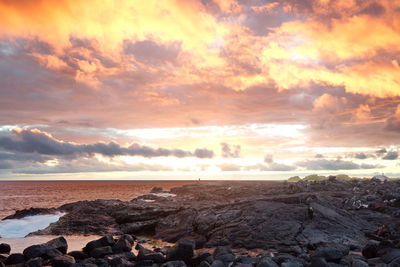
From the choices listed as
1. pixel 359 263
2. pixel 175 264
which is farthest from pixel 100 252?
pixel 359 263

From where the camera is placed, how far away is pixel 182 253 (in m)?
16.9

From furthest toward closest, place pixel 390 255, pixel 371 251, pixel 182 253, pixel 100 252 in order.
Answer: pixel 100 252 → pixel 182 253 → pixel 371 251 → pixel 390 255

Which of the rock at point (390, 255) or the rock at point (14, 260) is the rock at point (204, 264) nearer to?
the rock at point (390, 255)

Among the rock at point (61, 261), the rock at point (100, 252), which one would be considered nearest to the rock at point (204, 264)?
the rock at point (100, 252)

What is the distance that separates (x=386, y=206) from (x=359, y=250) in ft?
48.3

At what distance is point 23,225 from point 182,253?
70.7 ft

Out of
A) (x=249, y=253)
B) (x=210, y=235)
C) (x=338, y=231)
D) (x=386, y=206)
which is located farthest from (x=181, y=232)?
(x=386, y=206)

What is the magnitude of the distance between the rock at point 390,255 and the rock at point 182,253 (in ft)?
30.9

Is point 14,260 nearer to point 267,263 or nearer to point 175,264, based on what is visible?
point 175,264

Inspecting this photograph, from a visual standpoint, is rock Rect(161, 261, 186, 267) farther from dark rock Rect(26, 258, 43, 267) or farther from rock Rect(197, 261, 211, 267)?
dark rock Rect(26, 258, 43, 267)

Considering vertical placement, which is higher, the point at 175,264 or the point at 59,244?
the point at 59,244

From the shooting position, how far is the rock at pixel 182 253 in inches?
663

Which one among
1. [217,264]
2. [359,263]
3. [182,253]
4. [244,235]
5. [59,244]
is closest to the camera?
[359,263]

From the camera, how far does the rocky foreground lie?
53.1ft
